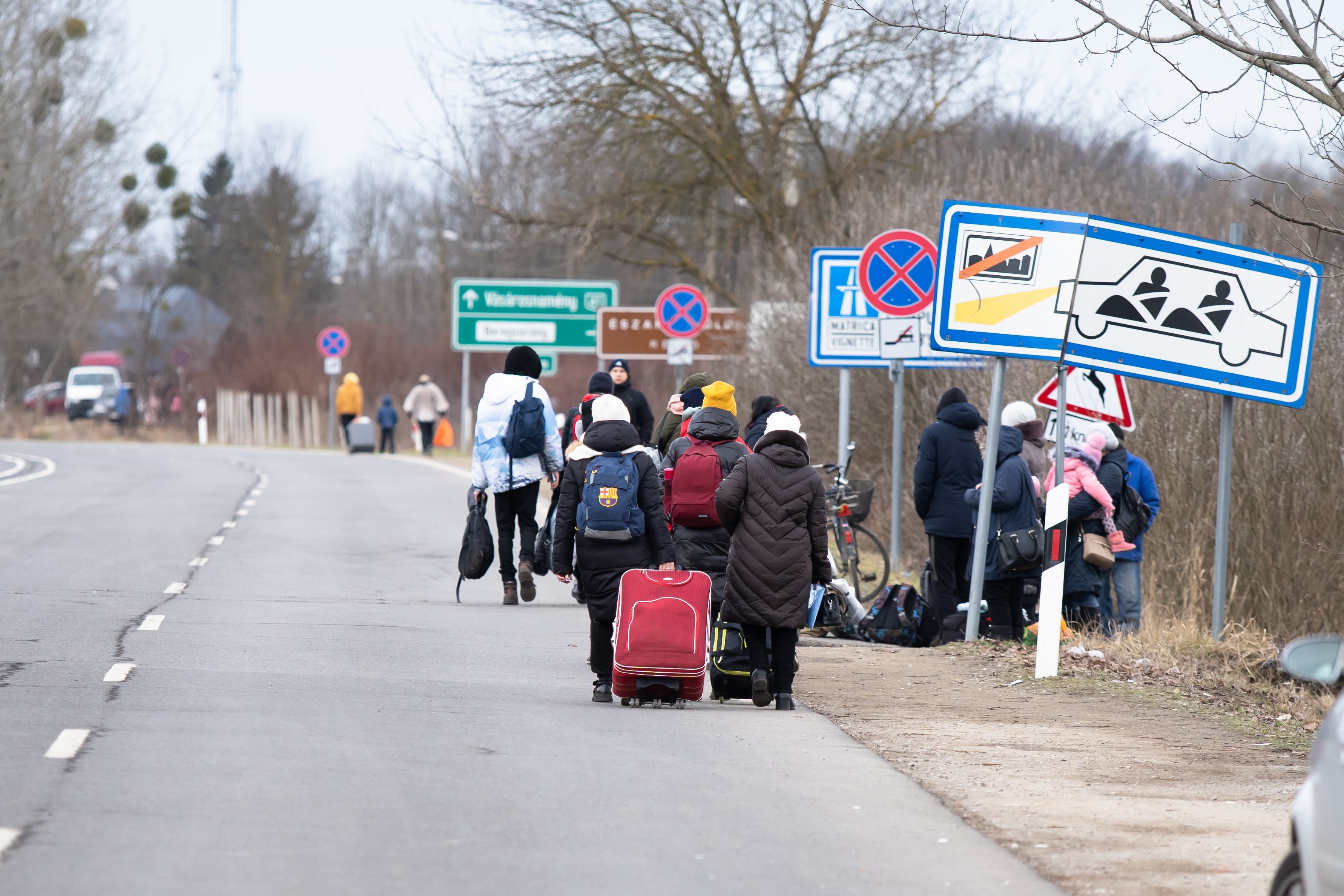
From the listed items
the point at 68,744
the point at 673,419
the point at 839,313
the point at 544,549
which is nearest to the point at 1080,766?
the point at 68,744

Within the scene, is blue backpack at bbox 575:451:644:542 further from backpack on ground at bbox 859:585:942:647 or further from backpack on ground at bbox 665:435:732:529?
backpack on ground at bbox 859:585:942:647

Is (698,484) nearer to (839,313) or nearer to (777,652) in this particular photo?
(777,652)

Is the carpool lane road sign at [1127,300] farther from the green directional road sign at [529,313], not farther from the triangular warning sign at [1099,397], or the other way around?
the green directional road sign at [529,313]

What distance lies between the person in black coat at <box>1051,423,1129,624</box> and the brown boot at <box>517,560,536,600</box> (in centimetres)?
400

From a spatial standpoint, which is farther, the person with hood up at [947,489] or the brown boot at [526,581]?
the brown boot at [526,581]

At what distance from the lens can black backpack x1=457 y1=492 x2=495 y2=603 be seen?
42.0 ft

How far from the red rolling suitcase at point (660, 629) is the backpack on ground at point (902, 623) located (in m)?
3.45

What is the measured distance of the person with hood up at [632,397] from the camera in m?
16.4

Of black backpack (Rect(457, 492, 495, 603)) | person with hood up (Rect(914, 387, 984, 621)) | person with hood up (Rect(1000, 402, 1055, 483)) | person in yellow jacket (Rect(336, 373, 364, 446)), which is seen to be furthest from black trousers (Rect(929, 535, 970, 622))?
person in yellow jacket (Rect(336, 373, 364, 446))

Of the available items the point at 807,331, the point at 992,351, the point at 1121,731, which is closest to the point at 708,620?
the point at 1121,731

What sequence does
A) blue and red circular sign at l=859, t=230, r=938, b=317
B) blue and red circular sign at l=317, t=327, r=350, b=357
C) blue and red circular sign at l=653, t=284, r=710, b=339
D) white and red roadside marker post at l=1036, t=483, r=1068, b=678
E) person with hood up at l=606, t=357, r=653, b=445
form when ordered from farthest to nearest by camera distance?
blue and red circular sign at l=317, t=327, r=350, b=357, blue and red circular sign at l=653, t=284, r=710, b=339, person with hood up at l=606, t=357, r=653, b=445, blue and red circular sign at l=859, t=230, r=938, b=317, white and red roadside marker post at l=1036, t=483, r=1068, b=678

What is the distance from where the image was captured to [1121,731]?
852 cm

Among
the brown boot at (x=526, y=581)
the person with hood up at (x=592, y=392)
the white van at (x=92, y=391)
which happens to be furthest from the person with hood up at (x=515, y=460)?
the white van at (x=92, y=391)

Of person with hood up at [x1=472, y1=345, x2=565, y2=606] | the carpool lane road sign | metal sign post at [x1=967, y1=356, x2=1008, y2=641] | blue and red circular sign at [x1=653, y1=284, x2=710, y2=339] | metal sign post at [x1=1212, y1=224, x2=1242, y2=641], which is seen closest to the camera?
the carpool lane road sign
